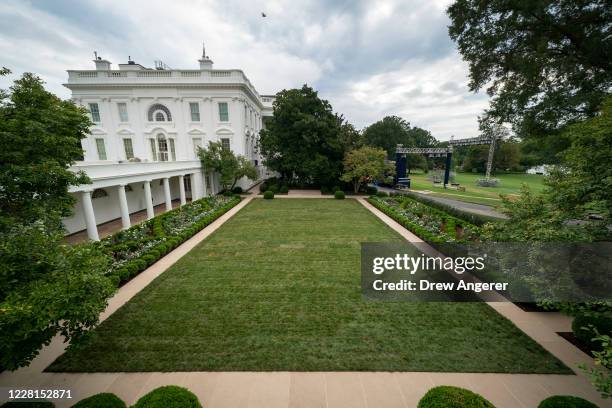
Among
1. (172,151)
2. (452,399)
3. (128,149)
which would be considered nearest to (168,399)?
(452,399)

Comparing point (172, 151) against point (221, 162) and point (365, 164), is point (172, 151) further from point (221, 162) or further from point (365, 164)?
point (365, 164)

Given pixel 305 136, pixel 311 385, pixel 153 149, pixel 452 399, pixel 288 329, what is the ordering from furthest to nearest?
pixel 153 149, pixel 305 136, pixel 288 329, pixel 311 385, pixel 452 399

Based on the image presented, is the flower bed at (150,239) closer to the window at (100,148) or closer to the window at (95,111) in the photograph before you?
the window at (100,148)

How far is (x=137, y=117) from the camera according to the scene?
1010 inches

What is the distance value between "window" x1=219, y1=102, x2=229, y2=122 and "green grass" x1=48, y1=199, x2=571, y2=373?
20081 millimetres

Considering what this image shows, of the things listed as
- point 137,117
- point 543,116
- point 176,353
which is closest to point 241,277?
point 176,353

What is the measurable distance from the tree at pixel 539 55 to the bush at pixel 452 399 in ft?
42.1

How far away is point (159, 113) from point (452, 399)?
3079 cm

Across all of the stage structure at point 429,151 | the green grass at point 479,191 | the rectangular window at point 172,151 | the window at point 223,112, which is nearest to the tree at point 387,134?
the green grass at point 479,191

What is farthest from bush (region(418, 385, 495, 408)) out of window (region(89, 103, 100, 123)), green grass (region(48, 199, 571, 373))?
window (region(89, 103, 100, 123))

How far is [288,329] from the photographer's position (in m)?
5.96

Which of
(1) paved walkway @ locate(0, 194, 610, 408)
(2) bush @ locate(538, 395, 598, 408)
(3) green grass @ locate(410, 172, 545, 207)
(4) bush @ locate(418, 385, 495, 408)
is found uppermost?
(4) bush @ locate(418, 385, 495, 408)

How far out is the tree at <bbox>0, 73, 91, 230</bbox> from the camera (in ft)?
19.8

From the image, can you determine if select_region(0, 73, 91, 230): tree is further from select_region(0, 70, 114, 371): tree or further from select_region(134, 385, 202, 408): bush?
select_region(134, 385, 202, 408): bush
